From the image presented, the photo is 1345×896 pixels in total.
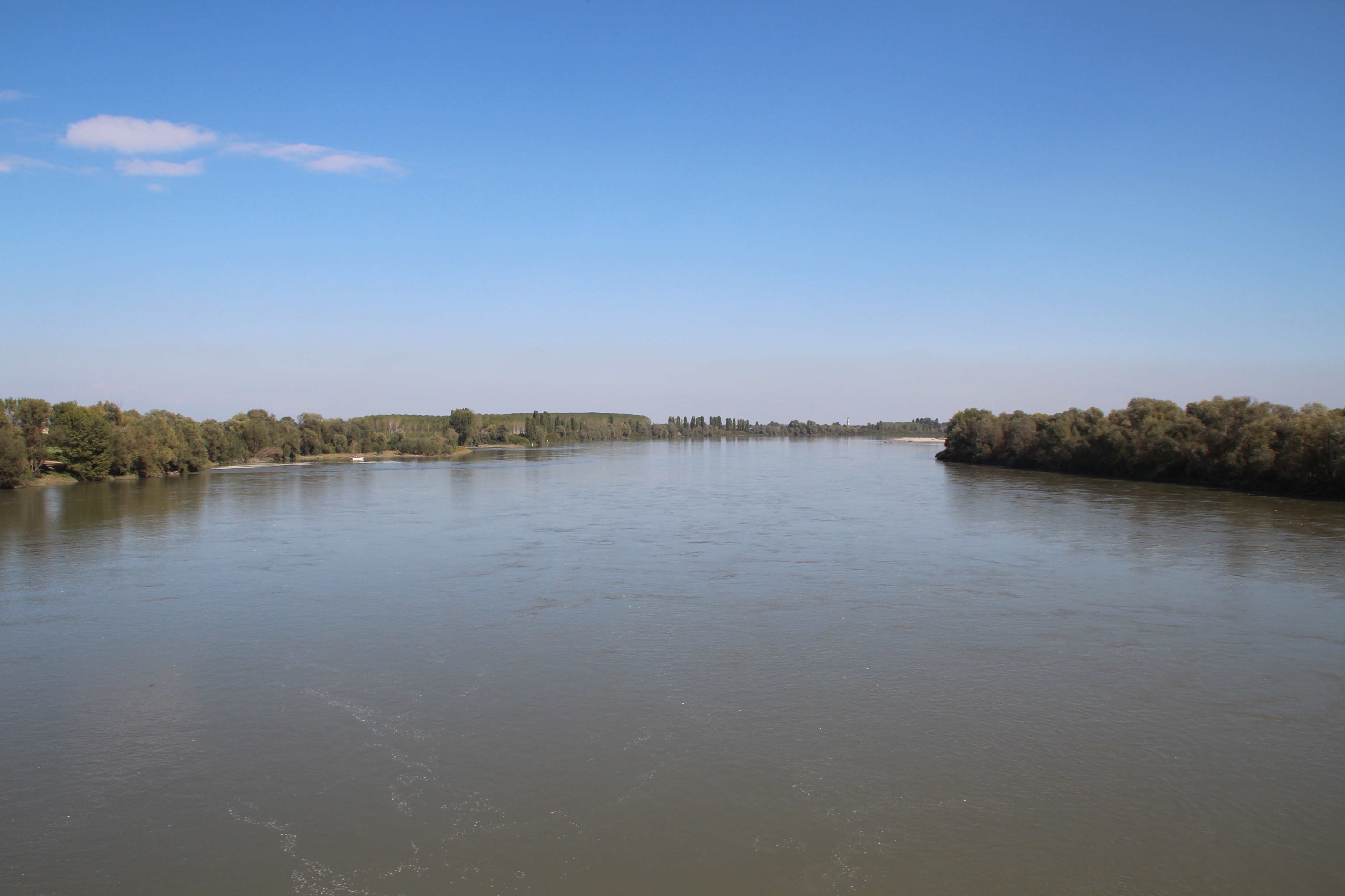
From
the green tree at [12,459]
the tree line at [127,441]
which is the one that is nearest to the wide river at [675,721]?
the green tree at [12,459]

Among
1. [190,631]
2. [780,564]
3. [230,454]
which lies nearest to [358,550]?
[190,631]

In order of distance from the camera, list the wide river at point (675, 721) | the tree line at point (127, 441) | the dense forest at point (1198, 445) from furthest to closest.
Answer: the tree line at point (127, 441) < the dense forest at point (1198, 445) < the wide river at point (675, 721)

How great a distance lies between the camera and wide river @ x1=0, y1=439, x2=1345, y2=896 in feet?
18.4

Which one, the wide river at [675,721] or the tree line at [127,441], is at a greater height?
the tree line at [127,441]

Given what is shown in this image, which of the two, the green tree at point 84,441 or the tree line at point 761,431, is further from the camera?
the tree line at point 761,431

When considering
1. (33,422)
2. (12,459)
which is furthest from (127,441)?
(12,459)

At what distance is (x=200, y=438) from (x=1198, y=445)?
5842 centimetres

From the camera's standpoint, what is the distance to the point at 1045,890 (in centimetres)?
528

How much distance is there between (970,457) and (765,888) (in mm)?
58478

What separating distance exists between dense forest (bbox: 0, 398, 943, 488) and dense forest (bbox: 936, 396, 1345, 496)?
53884 millimetres

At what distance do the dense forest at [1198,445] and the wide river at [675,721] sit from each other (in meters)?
13.5

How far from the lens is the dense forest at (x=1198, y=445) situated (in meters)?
28.2

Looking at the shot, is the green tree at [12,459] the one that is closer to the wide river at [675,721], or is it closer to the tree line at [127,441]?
the tree line at [127,441]

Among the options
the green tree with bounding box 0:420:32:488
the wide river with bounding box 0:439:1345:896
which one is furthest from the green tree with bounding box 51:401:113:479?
the wide river with bounding box 0:439:1345:896
